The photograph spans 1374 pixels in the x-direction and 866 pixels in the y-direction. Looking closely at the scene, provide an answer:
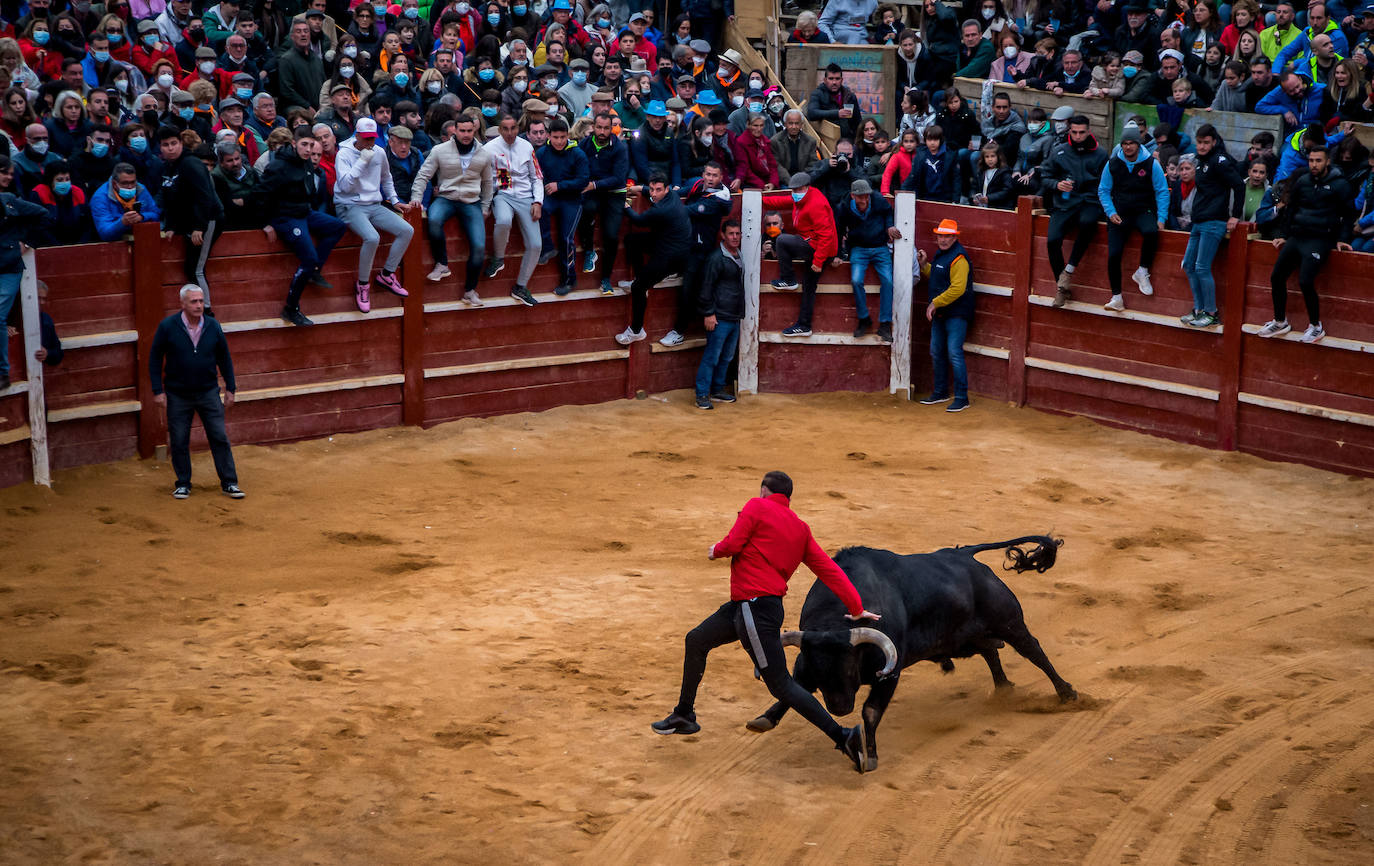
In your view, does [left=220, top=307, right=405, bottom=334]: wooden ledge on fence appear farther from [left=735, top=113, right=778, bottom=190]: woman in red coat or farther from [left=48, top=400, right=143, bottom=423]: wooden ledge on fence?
[left=735, top=113, right=778, bottom=190]: woman in red coat

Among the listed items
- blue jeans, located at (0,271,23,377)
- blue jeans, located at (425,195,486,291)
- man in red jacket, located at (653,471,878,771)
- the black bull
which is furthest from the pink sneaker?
man in red jacket, located at (653,471,878,771)

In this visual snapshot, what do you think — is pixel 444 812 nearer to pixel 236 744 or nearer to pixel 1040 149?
pixel 236 744

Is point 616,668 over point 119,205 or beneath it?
beneath

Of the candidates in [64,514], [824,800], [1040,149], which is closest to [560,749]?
[824,800]

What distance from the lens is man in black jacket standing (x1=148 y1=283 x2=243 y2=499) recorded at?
12039 millimetres

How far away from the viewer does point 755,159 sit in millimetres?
16984

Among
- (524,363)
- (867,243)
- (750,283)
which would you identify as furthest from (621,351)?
(867,243)

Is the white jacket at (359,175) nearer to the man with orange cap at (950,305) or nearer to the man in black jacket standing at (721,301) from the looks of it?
the man in black jacket standing at (721,301)

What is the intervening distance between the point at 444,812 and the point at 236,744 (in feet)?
4.36

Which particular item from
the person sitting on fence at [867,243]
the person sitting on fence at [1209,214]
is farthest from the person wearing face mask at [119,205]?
the person sitting on fence at [1209,214]

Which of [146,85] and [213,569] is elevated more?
[146,85]

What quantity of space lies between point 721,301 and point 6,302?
22.0 ft

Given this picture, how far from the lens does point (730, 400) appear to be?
16.3 metres

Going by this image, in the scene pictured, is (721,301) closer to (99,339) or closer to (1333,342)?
(1333,342)
